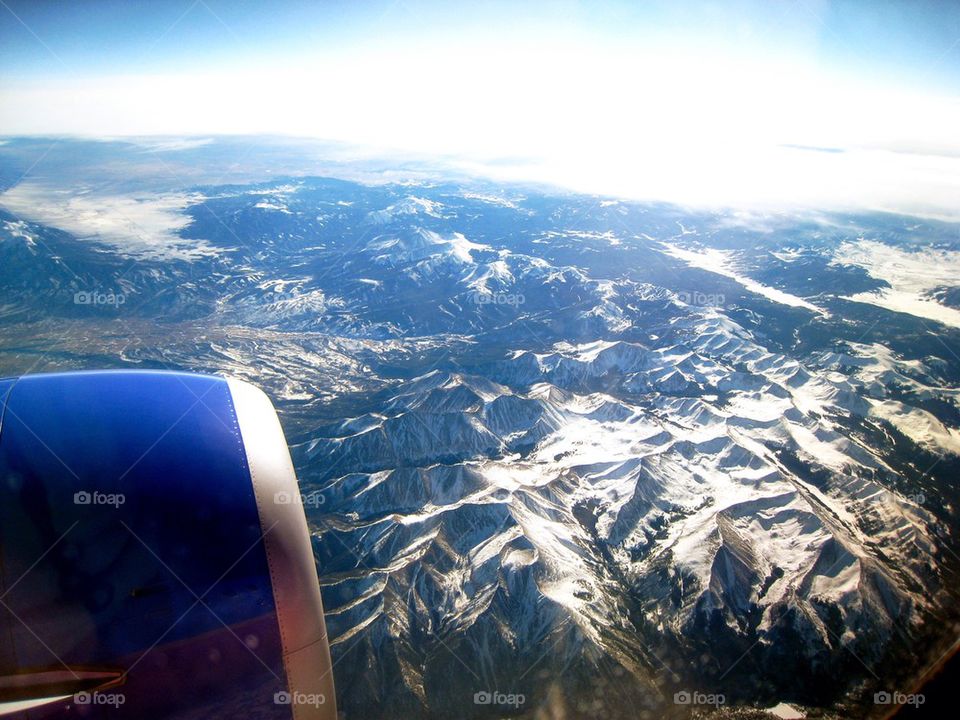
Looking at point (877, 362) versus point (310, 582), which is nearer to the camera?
point (310, 582)

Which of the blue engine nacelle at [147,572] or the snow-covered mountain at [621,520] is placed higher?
the blue engine nacelle at [147,572]

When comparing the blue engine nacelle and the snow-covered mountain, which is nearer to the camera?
the blue engine nacelle

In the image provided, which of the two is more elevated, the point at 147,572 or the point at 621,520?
the point at 147,572

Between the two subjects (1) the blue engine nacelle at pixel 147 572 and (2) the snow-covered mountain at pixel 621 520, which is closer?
(1) the blue engine nacelle at pixel 147 572

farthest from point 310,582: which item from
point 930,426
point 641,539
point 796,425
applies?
point 930,426

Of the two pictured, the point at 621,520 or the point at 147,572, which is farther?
the point at 621,520

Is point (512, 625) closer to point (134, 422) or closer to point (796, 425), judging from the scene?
point (134, 422)

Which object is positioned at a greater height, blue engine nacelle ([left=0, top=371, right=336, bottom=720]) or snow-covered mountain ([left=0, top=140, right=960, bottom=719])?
blue engine nacelle ([left=0, top=371, right=336, bottom=720])

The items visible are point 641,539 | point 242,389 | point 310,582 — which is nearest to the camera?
point 310,582
